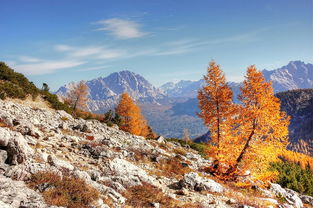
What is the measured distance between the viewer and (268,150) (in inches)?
778

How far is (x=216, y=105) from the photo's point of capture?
23.2 metres

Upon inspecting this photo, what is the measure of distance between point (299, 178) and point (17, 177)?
81.3m

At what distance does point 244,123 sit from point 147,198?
12744 mm

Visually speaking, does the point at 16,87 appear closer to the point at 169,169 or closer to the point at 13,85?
the point at 13,85

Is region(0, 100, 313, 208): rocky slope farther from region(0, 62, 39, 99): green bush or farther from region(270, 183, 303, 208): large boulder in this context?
region(0, 62, 39, 99): green bush

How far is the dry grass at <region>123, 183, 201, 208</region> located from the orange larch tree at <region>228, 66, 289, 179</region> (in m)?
10.8

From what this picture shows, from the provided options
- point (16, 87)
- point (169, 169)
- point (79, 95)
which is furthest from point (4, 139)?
point (79, 95)

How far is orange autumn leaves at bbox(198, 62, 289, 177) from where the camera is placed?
1966 centimetres

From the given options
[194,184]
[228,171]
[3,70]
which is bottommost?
[228,171]

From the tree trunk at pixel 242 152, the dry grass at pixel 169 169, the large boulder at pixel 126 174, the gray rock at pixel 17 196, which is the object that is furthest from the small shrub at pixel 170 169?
the gray rock at pixel 17 196

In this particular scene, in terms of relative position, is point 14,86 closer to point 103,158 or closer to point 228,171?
point 103,158

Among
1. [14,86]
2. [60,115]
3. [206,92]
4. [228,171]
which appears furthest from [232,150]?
[14,86]

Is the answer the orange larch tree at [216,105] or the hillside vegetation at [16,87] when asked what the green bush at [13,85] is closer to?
the hillside vegetation at [16,87]

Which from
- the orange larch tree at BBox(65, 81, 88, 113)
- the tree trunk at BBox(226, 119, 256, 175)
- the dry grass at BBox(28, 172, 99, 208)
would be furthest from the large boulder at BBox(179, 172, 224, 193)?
the orange larch tree at BBox(65, 81, 88, 113)
